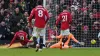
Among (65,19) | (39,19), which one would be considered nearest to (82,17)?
(65,19)

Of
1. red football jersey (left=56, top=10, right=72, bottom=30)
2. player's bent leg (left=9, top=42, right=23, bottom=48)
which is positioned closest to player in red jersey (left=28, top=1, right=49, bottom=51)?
red football jersey (left=56, top=10, right=72, bottom=30)

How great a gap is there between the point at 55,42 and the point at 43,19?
3.37m

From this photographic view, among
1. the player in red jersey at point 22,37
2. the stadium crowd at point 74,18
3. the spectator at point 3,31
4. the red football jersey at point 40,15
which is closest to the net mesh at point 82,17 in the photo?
the stadium crowd at point 74,18

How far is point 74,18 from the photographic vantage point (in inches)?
820

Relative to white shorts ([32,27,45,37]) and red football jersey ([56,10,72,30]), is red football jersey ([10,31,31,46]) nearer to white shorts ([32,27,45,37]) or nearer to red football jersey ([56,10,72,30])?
red football jersey ([56,10,72,30])

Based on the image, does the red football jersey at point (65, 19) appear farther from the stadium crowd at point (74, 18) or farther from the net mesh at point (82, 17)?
the stadium crowd at point (74, 18)

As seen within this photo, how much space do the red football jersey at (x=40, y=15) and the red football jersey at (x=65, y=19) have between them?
5.80ft

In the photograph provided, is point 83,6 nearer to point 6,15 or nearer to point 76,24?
point 76,24

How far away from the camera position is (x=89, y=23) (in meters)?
20.7

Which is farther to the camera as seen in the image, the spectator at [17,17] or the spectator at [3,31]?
the spectator at [17,17]

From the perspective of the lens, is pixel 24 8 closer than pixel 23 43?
No

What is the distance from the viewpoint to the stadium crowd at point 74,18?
20453 mm

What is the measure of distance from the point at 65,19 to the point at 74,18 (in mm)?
2061

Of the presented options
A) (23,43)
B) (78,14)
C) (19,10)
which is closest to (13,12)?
(19,10)
